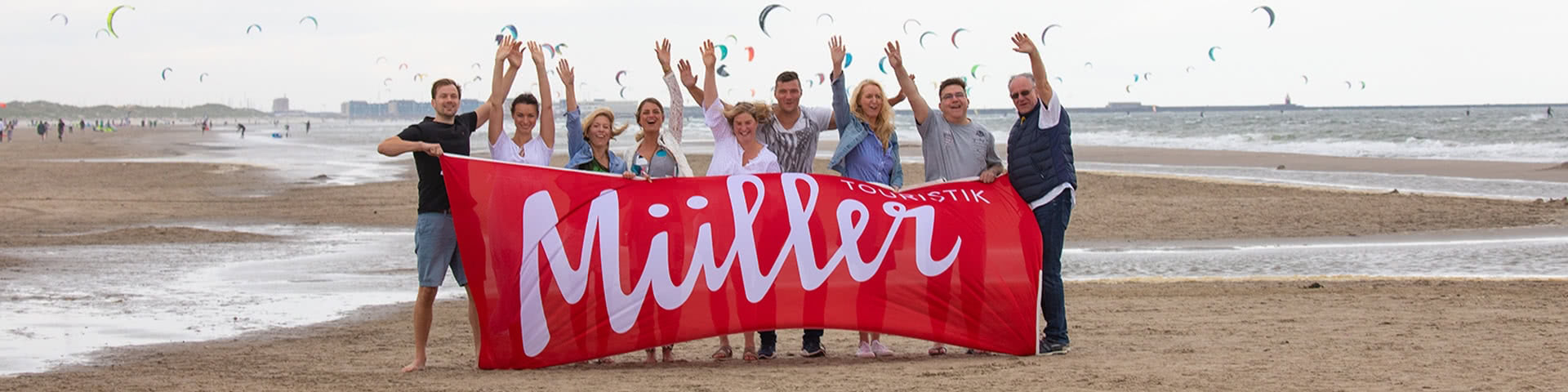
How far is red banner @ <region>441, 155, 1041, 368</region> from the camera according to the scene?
226 inches

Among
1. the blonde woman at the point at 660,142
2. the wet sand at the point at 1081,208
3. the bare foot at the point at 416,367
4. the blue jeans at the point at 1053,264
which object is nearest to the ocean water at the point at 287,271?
the wet sand at the point at 1081,208

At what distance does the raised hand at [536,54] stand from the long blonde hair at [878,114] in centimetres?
134

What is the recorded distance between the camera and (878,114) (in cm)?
616

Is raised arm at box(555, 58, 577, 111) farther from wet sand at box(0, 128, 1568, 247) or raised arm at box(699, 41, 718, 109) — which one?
wet sand at box(0, 128, 1568, 247)

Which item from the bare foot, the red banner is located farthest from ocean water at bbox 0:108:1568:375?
the red banner

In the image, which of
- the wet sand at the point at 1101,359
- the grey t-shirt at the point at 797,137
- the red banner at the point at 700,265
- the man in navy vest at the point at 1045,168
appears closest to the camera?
the wet sand at the point at 1101,359

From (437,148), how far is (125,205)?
43.9 ft

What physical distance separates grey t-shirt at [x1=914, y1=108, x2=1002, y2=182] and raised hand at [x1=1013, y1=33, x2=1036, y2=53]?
1.49ft

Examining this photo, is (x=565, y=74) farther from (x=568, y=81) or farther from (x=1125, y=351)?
(x=1125, y=351)

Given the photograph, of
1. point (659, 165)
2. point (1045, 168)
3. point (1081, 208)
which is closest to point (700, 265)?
point (659, 165)

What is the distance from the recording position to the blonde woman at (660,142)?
615 cm

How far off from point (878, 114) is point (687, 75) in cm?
85

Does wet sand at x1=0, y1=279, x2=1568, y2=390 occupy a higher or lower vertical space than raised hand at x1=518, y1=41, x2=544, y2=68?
lower

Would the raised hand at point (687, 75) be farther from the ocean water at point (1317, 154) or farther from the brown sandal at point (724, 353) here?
the ocean water at point (1317, 154)
